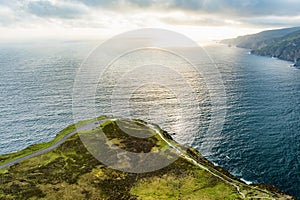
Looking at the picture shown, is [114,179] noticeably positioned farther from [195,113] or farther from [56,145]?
[195,113]

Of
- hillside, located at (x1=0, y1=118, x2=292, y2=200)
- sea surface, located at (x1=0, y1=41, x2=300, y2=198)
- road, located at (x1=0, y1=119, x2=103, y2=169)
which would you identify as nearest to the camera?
hillside, located at (x1=0, y1=118, x2=292, y2=200)

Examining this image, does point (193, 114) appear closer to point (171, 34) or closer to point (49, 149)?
point (49, 149)

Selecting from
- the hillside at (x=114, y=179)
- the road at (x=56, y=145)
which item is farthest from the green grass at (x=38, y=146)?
the road at (x=56, y=145)

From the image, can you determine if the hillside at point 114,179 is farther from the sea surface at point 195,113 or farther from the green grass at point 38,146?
the sea surface at point 195,113

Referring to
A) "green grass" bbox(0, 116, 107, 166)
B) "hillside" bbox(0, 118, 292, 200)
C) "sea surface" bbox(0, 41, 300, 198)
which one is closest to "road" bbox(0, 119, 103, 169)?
"green grass" bbox(0, 116, 107, 166)

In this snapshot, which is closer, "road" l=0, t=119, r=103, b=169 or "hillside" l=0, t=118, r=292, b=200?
"hillside" l=0, t=118, r=292, b=200

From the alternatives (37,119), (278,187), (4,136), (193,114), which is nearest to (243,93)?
A: (193,114)

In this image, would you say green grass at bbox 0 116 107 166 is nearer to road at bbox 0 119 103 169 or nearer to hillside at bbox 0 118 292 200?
hillside at bbox 0 118 292 200

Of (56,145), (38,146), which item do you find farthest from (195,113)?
(38,146)

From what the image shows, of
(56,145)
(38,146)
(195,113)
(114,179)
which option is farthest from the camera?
(195,113)

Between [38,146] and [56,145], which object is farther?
[38,146]
